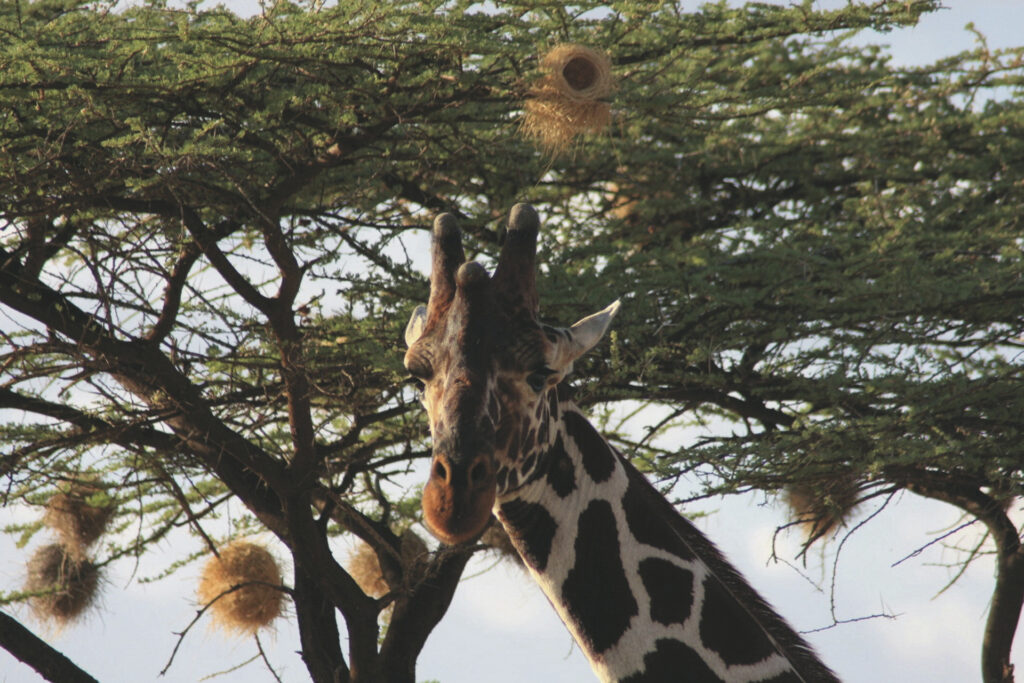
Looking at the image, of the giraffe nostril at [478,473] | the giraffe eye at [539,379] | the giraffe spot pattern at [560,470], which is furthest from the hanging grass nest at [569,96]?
the giraffe nostril at [478,473]

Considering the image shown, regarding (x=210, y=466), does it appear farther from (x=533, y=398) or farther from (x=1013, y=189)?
(x=1013, y=189)

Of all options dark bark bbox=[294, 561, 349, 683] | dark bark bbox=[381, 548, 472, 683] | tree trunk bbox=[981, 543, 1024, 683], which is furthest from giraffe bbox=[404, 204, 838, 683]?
tree trunk bbox=[981, 543, 1024, 683]

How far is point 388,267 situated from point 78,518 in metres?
4.23

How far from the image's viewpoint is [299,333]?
7.83 m

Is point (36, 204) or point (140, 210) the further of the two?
point (140, 210)

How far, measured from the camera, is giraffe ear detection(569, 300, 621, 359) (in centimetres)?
355

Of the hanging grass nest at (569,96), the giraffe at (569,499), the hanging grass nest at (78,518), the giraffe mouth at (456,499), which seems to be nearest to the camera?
the giraffe mouth at (456,499)

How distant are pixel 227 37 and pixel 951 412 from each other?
5144 mm

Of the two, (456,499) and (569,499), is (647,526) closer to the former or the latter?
(569,499)

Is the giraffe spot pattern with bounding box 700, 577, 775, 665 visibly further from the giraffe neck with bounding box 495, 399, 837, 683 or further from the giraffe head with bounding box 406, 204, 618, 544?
the giraffe head with bounding box 406, 204, 618, 544

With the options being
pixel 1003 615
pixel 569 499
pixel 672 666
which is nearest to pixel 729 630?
pixel 672 666

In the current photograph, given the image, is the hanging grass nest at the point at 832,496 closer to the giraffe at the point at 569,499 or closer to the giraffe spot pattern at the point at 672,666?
the giraffe at the point at 569,499

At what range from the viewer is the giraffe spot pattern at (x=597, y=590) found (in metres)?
3.67

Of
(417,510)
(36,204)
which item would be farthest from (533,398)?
(417,510)
